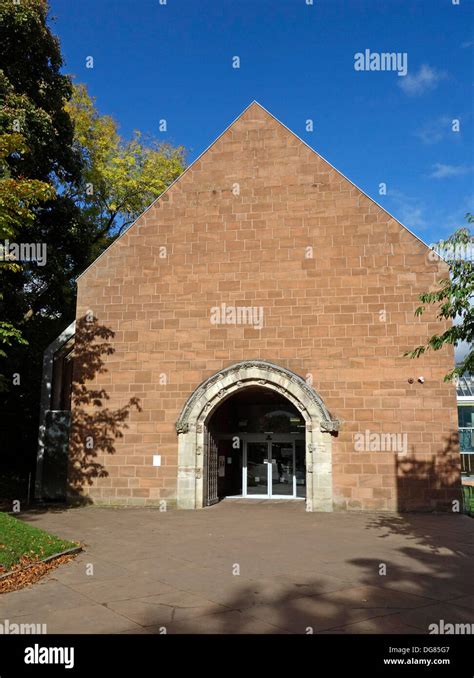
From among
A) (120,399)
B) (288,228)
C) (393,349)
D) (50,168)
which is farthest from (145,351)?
(50,168)

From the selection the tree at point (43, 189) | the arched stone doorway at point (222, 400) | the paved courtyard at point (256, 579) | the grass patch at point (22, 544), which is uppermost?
the tree at point (43, 189)

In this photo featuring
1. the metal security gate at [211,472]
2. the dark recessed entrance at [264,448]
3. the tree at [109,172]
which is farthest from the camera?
the tree at [109,172]

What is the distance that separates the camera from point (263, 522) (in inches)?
577

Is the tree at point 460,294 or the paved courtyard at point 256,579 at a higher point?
the tree at point 460,294

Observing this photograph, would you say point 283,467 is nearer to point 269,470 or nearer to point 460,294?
point 269,470

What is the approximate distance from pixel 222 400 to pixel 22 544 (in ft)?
29.4

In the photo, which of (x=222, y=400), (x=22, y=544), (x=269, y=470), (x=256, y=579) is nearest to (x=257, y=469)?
(x=269, y=470)

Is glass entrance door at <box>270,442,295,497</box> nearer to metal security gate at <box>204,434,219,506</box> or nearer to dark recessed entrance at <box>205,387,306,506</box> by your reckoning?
dark recessed entrance at <box>205,387,306,506</box>

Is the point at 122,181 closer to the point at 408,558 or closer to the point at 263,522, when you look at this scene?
the point at 263,522

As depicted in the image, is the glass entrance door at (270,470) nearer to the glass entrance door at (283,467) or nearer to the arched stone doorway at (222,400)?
the glass entrance door at (283,467)

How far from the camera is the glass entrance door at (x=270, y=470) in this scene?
70.0 feet

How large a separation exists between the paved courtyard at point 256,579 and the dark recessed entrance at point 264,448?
6.70m

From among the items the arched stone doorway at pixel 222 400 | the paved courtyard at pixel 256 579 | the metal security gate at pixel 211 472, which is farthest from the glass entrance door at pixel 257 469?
the paved courtyard at pixel 256 579
